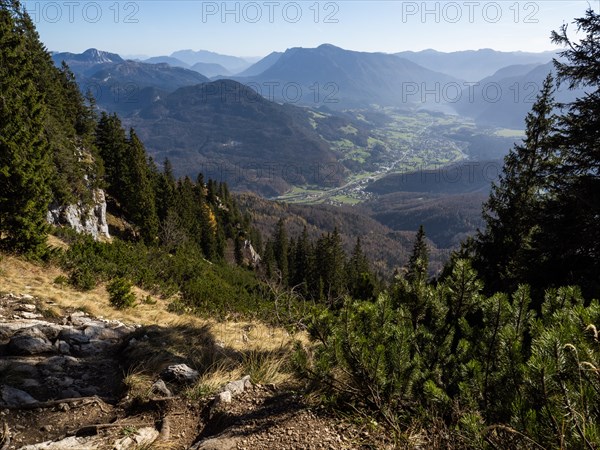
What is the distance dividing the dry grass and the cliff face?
14290mm

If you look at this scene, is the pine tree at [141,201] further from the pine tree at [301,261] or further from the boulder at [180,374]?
the boulder at [180,374]

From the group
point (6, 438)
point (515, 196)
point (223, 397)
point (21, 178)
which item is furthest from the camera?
point (515, 196)

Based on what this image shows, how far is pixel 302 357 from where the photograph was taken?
3602 mm

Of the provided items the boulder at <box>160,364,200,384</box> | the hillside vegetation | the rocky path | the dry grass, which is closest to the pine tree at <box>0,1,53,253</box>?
the hillside vegetation

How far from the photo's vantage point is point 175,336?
8.18m

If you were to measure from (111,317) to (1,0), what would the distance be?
98.0 ft

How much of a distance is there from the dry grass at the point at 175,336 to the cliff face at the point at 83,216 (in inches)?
563

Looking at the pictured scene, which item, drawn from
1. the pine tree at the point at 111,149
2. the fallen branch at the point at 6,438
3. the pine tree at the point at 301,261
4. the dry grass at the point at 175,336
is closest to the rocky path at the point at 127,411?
the fallen branch at the point at 6,438

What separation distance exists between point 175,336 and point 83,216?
29090mm

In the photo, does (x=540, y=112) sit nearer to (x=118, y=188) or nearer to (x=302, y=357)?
(x=302, y=357)

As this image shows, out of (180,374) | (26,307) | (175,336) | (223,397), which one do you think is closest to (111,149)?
(26,307)

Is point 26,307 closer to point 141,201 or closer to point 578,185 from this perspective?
point 578,185

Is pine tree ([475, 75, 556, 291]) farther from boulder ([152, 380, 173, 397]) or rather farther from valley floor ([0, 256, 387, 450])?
boulder ([152, 380, 173, 397])

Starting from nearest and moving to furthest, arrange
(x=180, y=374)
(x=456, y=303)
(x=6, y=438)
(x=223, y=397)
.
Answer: (x=456, y=303) → (x=6, y=438) → (x=223, y=397) → (x=180, y=374)
